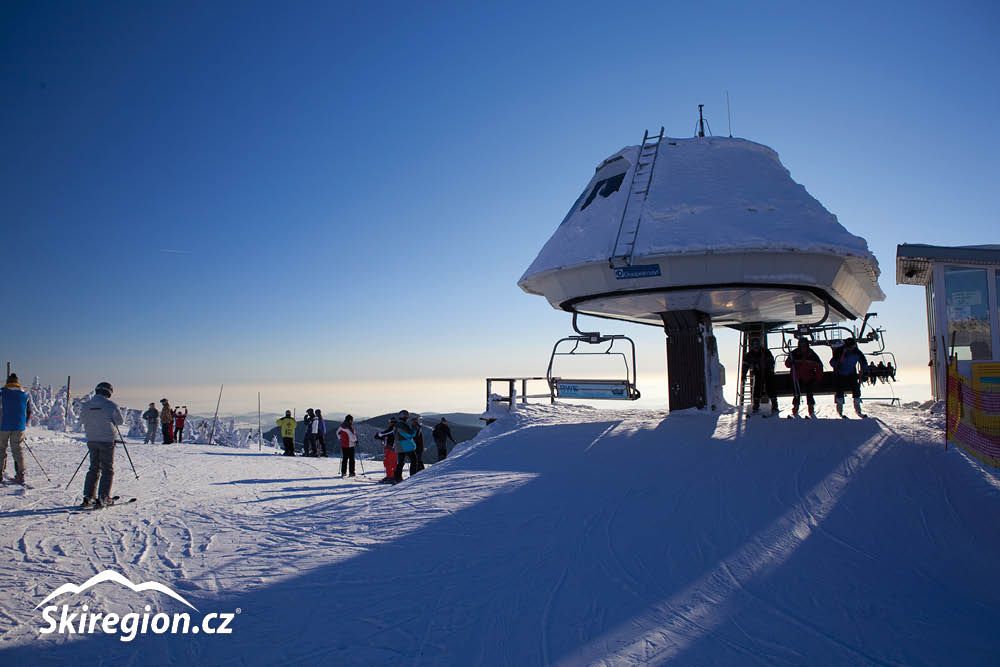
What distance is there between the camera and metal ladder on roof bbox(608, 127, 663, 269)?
549 inches

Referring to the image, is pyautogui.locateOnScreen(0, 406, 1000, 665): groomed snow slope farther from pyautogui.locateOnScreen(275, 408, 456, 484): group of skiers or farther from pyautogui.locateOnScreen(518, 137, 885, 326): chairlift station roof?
pyautogui.locateOnScreen(518, 137, 885, 326): chairlift station roof

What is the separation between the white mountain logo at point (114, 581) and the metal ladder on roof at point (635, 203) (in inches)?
415

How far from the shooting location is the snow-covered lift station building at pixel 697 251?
13.6 metres

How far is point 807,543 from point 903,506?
1999mm

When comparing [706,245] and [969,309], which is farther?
[969,309]

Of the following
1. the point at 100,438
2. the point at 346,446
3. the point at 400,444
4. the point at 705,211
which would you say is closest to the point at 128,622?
the point at 100,438

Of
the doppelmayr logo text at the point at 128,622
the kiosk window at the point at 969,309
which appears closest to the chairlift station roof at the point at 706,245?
the kiosk window at the point at 969,309

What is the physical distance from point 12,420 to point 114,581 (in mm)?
6841

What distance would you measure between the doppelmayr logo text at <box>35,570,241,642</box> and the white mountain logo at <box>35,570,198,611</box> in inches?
1.9

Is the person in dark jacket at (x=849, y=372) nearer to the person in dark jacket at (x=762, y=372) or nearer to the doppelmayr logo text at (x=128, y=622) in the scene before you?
the person in dark jacket at (x=762, y=372)

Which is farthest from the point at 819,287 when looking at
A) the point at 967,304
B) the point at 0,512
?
the point at 0,512

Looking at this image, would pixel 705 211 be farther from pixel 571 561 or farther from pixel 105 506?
pixel 105 506

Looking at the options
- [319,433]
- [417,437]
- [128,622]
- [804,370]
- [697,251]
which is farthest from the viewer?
[319,433]

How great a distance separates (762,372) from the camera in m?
15.2
